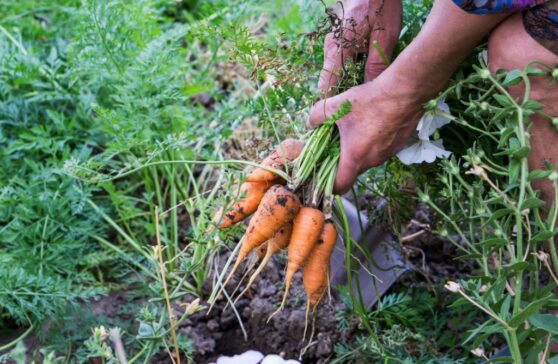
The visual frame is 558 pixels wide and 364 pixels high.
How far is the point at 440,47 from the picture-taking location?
131cm

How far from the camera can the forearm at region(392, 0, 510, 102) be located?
1.28 metres

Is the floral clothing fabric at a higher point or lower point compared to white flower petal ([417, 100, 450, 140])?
higher

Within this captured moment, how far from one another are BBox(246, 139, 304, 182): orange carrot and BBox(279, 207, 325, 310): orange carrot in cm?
12

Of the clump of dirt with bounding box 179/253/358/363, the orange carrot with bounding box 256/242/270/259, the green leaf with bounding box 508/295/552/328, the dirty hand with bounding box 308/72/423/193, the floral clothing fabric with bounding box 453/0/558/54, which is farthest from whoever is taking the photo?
the clump of dirt with bounding box 179/253/358/363

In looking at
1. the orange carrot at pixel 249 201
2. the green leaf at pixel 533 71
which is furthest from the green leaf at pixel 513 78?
the orange carrot at pixel 249 201

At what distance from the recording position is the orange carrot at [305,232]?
4.80ft

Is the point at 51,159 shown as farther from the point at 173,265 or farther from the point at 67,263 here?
the point at 173,265

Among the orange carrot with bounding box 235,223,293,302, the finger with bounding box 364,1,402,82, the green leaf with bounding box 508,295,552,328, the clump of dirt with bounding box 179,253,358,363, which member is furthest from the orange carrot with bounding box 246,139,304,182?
the green leaf with bounding box 508,295,552,328

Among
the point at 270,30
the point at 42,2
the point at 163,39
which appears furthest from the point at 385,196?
the point at 42,2

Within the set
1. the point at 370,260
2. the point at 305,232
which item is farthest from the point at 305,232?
the point at 370,260

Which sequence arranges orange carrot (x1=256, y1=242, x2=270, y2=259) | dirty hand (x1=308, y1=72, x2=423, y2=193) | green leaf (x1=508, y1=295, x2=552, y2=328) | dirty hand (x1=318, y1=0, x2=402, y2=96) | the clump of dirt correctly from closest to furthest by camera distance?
1. green leaf (x1=508, y1=295, x2=552, y2=328)
2. dirty hand (x1=308, y1=72, x2=423, y2=193)
3. dirty hand (x1=318, y1=0, x2=402, y2=96)
4. orange carrot (x1=256, y1=242, x2=270, y2=259)
5. the clump of dirt

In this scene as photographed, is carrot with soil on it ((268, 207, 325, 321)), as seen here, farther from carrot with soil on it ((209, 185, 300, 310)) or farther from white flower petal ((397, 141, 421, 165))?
white flower petal ((397, 141, 421, 165))

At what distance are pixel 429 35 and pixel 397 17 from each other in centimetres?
21

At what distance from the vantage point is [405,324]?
1643 mm
